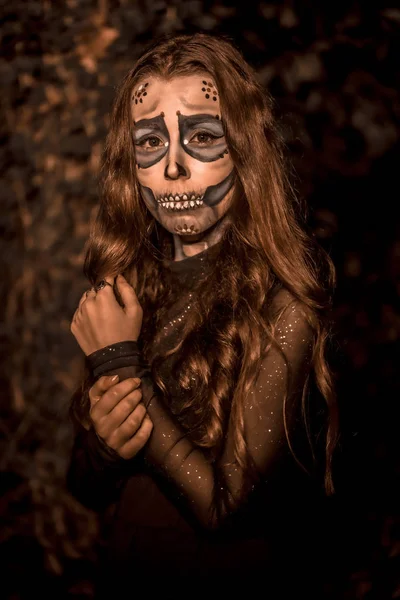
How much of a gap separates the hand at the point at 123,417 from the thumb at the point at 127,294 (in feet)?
0.42

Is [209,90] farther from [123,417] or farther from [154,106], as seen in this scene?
[123,417]

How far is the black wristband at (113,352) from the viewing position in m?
0.95

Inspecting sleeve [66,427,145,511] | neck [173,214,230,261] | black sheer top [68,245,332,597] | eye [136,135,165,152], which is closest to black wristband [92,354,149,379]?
black sheer top [68,245,332,597]

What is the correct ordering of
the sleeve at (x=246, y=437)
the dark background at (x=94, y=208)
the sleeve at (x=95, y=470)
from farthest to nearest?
1. the dark background at (x=94, y=208)
2. the sleeve at (x=95, y=470)
3. the sleeve at (x=246, y=437)

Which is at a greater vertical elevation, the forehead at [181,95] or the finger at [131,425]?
the forehead at [181,95]

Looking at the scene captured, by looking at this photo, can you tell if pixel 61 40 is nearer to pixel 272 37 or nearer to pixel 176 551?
pixel 272 37

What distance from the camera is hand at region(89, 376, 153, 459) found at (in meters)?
0.90

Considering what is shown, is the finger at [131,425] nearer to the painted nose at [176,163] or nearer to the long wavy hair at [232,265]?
the long wavy hair at [232,265]

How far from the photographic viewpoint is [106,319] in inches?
38.3

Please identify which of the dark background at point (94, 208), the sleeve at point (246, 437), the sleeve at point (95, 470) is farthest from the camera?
the dark background at point (94, 208)

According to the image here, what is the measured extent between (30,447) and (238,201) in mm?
738

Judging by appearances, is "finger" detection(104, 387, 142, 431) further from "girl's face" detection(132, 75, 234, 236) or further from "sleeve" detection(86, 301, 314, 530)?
"girl's face" detection(132, 75, 234, 236)

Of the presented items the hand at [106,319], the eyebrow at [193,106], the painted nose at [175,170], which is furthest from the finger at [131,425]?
the eyebrow at [193,106]

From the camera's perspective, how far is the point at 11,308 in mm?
1442
